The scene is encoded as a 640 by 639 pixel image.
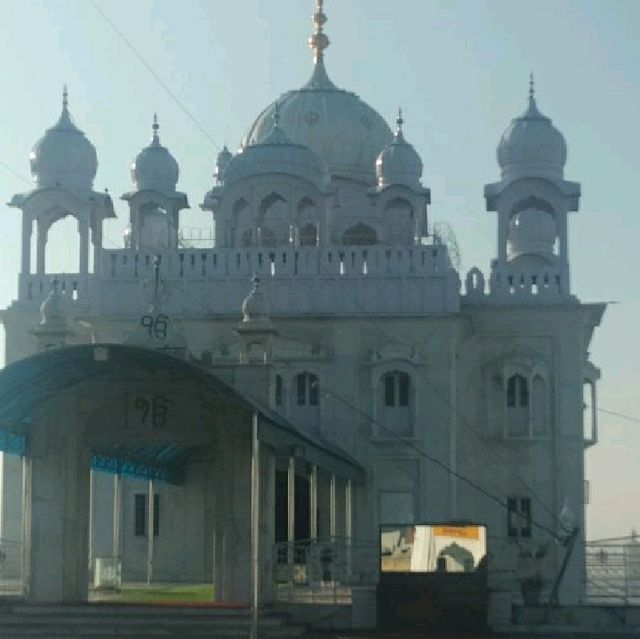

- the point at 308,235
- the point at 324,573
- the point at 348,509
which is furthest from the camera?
the point at 308,235

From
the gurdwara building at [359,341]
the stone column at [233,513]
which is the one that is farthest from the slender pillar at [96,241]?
the stone column at [233,513]

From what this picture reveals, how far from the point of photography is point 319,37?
155 feet

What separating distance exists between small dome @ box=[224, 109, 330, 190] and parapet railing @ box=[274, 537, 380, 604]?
11.3 meters

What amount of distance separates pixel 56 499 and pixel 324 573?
490 centimetres

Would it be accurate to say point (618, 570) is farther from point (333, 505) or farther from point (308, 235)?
point (308, 235)

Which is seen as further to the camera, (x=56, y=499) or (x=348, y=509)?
(x=348, y=509)

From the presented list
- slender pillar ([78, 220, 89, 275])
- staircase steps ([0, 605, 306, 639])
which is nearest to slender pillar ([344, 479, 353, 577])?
slender pillar ([78, 220, 89, 275])

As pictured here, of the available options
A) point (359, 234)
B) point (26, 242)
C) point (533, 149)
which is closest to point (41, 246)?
point (26, 242)

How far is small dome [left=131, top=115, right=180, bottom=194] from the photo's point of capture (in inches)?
1651

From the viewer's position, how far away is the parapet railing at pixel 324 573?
2683 centimetres

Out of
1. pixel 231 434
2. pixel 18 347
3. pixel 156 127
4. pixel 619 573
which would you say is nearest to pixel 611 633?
pixel 619 573

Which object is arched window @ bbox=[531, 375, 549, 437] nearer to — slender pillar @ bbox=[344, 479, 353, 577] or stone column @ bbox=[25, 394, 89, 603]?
slender pillar @ bbox=[344, 479, 353, 577]

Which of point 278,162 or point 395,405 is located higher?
point 278,162

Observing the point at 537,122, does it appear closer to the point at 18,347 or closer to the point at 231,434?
the point at 18,347
